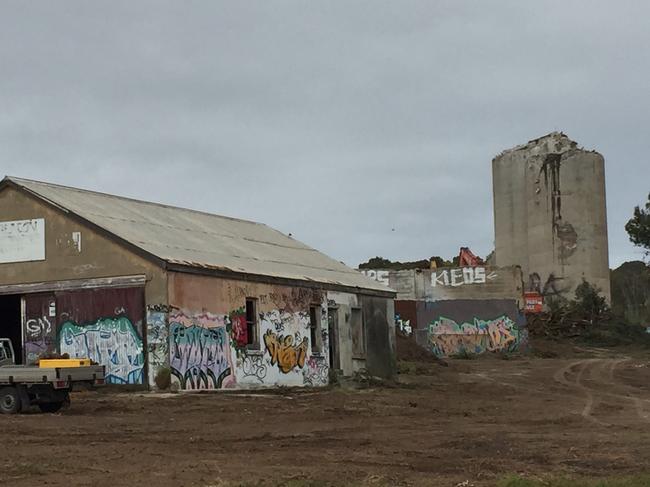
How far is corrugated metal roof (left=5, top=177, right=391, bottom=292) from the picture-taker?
29.4 meters

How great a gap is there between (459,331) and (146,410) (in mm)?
40134

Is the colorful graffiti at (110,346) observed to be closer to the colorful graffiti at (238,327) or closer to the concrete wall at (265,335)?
the concrete wall at (265,335)

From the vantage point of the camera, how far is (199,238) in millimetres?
33438

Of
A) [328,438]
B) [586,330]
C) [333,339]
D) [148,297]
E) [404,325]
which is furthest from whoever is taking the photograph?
[586,330]

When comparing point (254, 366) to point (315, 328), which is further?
point (315, 328)

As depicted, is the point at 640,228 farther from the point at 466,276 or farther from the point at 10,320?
the point at 10,320

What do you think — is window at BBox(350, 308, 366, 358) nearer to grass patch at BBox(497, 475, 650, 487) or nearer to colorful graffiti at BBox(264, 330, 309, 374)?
colorful graffiti at BBox(264, 330, 309, 374)

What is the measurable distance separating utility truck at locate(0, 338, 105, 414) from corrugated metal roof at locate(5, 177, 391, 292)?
586cm

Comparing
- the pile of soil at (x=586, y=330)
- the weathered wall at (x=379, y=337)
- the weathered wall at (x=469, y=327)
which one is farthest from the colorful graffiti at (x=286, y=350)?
the pile of soil at (x=586, y=330)

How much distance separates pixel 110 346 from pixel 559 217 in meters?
59.8

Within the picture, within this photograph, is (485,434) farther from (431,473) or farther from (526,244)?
(526,244)

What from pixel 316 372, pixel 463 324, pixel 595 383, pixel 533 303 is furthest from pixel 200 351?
pixel 533 303

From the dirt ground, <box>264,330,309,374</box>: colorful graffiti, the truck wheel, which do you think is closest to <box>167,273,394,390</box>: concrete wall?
<box>264,330,309,374</box>: colorful graffiti

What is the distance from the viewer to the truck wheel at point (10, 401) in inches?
856
